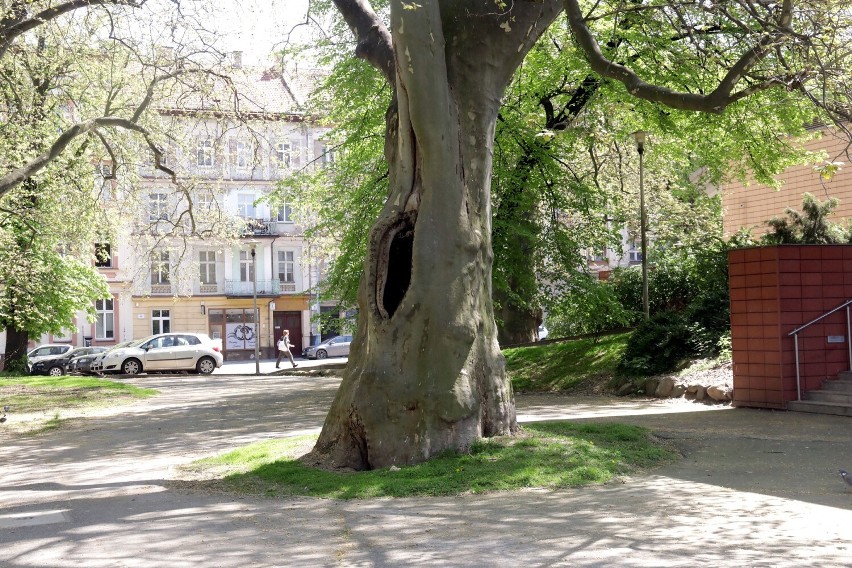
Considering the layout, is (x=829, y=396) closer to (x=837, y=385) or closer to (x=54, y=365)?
(x=837, y=385)

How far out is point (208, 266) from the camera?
2219 inches

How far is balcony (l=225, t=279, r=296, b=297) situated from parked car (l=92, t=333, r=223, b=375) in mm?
20658

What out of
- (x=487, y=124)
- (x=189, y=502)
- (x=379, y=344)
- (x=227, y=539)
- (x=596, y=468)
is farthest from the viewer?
(x=487, y=124)

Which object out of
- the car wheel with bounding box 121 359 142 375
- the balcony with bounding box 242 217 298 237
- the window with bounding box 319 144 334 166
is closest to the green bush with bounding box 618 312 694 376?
the window with bounding box 319 144 334 166

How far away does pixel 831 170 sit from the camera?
29.0ft

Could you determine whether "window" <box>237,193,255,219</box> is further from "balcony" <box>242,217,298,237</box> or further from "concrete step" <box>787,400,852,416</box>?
"concrete step" <box>787,400,852,416</box>

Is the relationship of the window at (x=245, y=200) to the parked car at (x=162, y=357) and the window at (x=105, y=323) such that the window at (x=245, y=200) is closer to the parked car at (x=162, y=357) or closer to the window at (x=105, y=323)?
the window at (x=105, y=323)

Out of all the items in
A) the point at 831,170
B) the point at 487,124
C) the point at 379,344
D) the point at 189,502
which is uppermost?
the point at 487,124

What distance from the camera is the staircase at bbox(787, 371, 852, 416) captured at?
43.3ft

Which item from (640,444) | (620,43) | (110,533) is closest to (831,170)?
(640,444)

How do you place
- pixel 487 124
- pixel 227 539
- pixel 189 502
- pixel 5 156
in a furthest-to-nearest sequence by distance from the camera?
pixel 5 156 → pixel 487 124 → pixel 189 502 → pixel 227 539

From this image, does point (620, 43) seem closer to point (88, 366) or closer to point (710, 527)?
point (710, 527)

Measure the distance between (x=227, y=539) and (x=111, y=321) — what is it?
169ft

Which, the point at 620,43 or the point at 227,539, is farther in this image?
the point at 620,43
